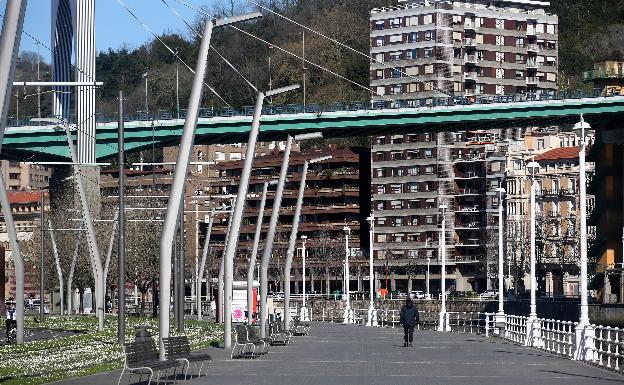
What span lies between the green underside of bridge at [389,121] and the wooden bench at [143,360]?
3815 inches

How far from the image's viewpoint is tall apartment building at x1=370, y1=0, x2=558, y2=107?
178750 millimetres

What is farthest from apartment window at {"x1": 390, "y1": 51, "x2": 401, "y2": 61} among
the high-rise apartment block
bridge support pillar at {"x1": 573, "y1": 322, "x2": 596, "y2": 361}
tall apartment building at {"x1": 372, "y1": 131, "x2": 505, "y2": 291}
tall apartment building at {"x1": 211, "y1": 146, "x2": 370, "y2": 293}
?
bridge support pillar at {"x1": 573, "y1": 322, "x2": 596, "y2": 361}

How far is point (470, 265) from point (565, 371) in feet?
434

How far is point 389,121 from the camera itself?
449 ft

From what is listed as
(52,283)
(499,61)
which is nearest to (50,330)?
(52,283)

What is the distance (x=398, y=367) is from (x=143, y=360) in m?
8.37

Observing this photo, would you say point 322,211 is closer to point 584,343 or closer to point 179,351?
point 584,343

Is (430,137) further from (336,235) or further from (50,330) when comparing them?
(50,330)

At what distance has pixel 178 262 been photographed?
182 ft

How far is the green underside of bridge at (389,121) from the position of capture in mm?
129375

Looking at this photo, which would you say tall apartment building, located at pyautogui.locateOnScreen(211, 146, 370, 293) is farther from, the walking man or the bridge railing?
the walking man

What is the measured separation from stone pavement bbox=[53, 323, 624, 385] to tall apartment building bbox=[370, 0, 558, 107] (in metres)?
132

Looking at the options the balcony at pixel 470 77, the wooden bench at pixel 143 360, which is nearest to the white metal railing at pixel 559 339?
the wooden bench at pixel 143 360

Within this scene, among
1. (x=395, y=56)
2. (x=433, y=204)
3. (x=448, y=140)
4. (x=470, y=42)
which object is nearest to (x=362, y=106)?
(x=433, y=204)
